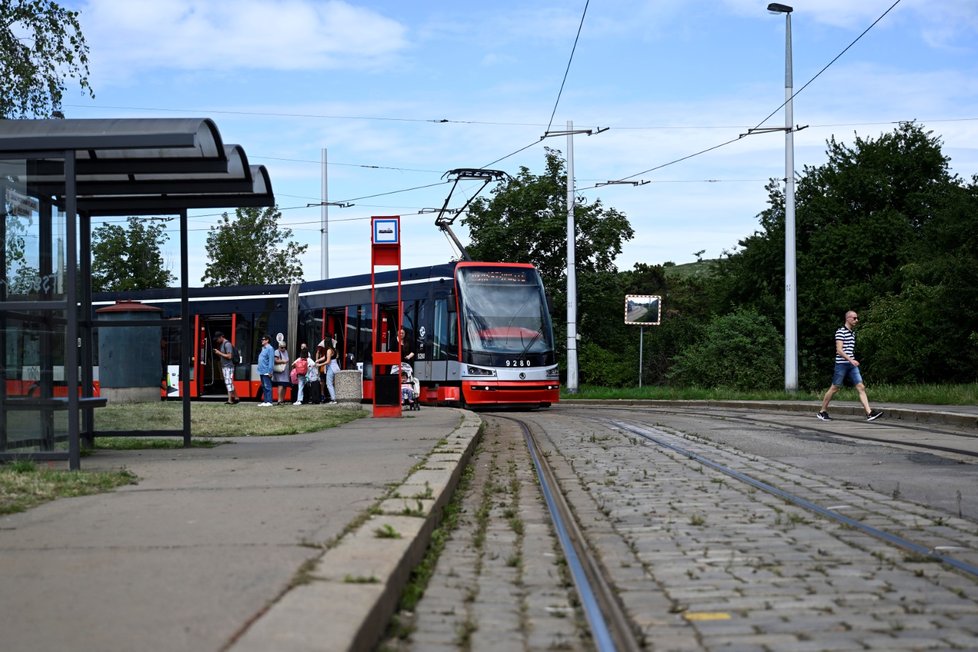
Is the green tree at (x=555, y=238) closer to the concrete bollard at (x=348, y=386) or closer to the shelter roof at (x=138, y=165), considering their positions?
the concrete bollard at (x=348, y=386)

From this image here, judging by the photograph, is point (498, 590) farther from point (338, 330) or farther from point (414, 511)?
point (338, 330)

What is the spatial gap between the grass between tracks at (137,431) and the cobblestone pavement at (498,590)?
9.62ft

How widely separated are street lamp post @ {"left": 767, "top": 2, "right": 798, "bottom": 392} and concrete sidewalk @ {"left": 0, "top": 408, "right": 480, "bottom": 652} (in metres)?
20.4

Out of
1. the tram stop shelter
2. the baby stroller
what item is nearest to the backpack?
the baby stroller

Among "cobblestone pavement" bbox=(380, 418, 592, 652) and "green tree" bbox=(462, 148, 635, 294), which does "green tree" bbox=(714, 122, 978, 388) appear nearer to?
"green tree" bbox=(462, 148, 635, 294)

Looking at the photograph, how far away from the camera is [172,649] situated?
3.87 m

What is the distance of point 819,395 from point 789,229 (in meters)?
4.64

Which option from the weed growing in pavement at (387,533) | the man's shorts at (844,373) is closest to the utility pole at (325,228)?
the man's shorts at (844,373)

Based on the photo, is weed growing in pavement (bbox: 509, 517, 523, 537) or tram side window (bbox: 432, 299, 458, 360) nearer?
weed growing in pavement (bbox: 509, 517, 523, 537)

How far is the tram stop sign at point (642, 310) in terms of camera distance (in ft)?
122

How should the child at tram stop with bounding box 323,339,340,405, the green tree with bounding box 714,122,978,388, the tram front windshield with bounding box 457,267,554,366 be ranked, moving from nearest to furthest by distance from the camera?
1. the tram front windshield with bounding box 457,267,554,366
2. the child at tram stop with bounding box 323,339,340,405
3. the green tree with bounding box 714,122,978,388

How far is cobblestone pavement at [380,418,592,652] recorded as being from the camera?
15.5 feet

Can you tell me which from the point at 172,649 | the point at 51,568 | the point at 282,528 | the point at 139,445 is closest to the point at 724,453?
the point at 139,445

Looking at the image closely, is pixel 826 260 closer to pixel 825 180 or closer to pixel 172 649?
pixel 825 180
